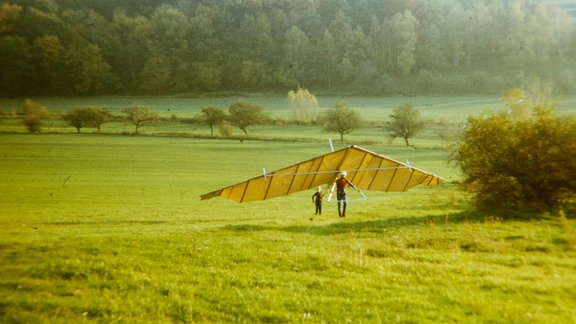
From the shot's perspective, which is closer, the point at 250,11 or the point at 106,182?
the point at 106,182

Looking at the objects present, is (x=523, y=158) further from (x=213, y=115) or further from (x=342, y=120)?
(x=213, y=115)

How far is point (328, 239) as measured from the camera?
13.2 meters

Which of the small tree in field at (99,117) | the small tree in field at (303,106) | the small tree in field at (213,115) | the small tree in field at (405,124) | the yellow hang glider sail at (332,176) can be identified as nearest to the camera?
the yellow hang glider sail at (332,176)

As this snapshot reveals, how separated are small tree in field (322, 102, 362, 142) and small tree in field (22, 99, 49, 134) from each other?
4425 cm

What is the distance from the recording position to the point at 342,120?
68188mm

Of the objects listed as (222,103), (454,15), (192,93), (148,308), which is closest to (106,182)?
(148,308)

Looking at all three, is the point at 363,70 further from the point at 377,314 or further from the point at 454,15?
the point at 377,314

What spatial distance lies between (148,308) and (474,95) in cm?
9841

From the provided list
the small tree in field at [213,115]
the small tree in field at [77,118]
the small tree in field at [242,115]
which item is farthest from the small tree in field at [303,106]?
the small tree in field at [77,118]

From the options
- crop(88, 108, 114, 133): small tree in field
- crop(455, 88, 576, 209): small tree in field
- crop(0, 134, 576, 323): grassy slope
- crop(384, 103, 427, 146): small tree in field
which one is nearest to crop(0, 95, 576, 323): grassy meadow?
crop(0, 134, 576, 323): grassy slope

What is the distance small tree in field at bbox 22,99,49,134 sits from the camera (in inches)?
2250

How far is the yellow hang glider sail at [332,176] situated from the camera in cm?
1872

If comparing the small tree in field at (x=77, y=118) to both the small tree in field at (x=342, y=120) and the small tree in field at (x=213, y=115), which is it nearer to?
the small tree in field at (x=213, y=115)

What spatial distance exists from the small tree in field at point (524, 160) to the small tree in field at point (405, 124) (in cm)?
4540
